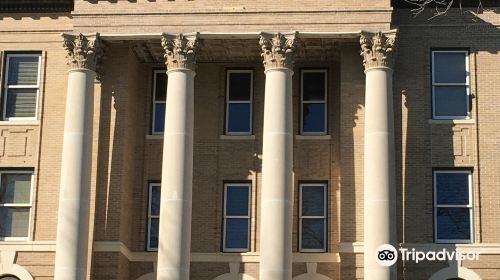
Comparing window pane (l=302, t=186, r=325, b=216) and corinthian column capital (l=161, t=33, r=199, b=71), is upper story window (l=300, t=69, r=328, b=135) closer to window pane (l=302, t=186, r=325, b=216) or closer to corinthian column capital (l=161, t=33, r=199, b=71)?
window pane (l=302, t=186, r=325, b=216)

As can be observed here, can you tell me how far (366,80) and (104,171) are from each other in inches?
349

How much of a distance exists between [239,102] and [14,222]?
27.8 feet

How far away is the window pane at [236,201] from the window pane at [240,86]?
3.15 m

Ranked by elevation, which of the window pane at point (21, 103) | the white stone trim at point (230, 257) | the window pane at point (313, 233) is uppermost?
the window pane at point (21, 103)

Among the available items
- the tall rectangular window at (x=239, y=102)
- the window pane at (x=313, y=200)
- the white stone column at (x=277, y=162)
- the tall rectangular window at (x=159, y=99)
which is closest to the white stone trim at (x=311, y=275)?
the window pane at (x=313, y=200)

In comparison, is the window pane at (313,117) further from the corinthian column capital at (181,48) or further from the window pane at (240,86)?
the corinthian column capital at (181,48)

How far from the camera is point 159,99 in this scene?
126 feet

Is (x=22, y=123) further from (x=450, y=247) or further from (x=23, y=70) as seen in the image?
(x=450, y=247)

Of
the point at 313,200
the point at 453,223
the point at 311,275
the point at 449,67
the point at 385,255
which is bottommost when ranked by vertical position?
the point at 311,275

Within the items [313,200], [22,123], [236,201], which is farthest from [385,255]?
[22,123]

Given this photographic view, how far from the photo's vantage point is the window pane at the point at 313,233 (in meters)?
36.6

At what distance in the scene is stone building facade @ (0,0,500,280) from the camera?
34719mm

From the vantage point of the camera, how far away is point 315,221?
121ft

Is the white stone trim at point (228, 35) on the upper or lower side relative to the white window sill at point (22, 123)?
upper
